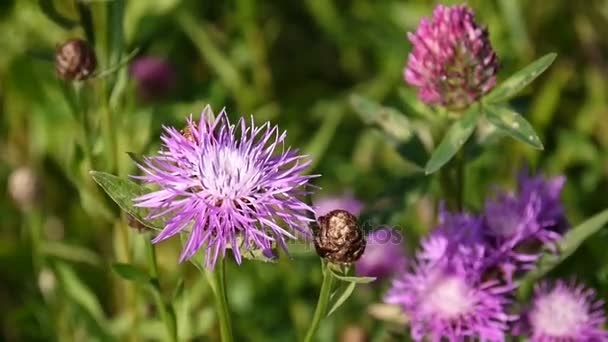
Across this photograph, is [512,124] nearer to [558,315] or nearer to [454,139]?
[454,139]

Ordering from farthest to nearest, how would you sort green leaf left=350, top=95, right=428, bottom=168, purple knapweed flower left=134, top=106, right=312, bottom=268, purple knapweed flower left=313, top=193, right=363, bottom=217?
purple knapweed flower left=313, top=193, right=363, bottom=217, green leaf left=350, top=95, right=428, bottom=168, purple knapweed flower left=134, top=106, right=312, bottom=268

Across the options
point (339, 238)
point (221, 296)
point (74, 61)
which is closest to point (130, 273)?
point (221, 296)

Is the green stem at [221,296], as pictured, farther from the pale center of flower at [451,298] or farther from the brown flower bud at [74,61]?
the brown flower bud at [74,61]

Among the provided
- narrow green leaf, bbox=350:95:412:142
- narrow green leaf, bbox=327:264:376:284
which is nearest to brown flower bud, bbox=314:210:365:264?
narrow green leaf, bbox=327:264:376:284

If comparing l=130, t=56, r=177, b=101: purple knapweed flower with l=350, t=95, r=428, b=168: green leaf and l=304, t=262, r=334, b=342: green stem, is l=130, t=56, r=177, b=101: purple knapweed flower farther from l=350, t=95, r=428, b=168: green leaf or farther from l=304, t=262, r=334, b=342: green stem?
l=304, t=262, r=334, b=342: green stem

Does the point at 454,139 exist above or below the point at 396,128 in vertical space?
below

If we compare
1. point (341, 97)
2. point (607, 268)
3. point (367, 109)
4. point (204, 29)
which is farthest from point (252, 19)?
point (607, 268)

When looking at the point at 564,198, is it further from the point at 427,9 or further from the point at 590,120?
the point at 427,9
